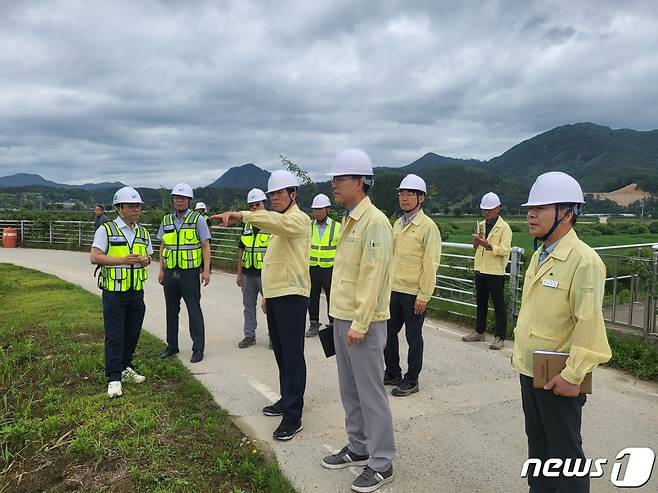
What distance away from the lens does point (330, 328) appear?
357 cm

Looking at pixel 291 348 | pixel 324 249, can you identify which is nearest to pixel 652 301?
pixel 324 249

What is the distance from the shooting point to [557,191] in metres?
2.50

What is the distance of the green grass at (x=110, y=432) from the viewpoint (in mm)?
3312

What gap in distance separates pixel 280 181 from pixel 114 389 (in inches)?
102

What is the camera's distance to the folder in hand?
2.43 meters

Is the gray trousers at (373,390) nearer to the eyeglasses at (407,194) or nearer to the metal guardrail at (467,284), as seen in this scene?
the eyeglasses at (407,194)

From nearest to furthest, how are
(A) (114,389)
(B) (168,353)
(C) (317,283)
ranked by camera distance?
1. (A) (114,389)
2. (B) (168,353)
3. (C) (317,283)

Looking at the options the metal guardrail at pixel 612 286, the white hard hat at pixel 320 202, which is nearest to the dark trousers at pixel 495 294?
the metal guardrail at pixel 612 286

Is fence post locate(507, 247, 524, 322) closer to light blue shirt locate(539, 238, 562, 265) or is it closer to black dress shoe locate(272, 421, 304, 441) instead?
black dress shoe locate(272, 421, 304, 441)

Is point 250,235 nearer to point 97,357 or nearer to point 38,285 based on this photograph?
point 97,357

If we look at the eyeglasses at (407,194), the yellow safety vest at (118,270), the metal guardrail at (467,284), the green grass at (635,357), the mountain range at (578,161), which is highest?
the mountain range at (578,161)

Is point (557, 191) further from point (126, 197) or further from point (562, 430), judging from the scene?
point (126, 197)

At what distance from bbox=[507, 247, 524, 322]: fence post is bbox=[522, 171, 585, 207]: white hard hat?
16.2 feet

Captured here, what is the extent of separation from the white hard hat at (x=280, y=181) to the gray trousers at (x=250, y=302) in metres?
2.93
